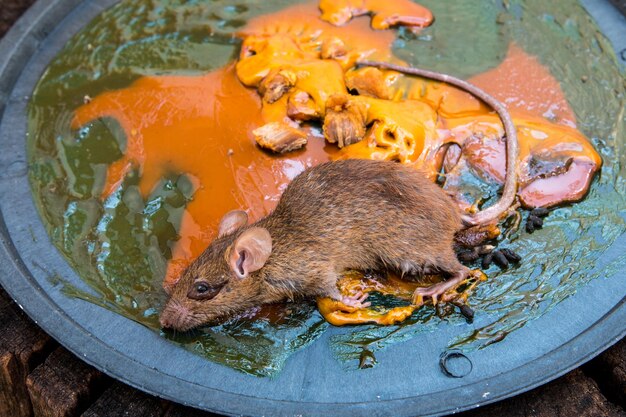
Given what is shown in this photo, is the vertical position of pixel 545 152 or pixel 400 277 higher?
pixel 545 152

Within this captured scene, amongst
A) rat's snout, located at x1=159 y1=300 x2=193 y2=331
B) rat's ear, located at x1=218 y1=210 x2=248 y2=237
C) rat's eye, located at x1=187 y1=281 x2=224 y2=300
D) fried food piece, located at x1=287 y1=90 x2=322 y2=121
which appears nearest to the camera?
rat's snout, located at x1=159 y1=300 x2=193 y2=331

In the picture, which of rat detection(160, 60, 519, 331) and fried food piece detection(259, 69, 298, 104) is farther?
fried food piece detection(259, 69, 298, 104)

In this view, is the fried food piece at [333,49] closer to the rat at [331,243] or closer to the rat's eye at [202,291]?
the rat at [331,243]

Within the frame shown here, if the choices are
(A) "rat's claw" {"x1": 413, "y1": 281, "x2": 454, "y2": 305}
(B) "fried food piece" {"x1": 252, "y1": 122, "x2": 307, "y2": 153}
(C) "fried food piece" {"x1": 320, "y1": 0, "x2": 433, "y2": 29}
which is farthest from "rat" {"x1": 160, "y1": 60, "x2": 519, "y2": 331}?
(C) "fried food piece" {"x1": 320, "y1": 0, "x2": 433, "y2": 29}

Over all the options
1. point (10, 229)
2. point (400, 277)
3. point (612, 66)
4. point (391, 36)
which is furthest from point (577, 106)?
point (10, 229)

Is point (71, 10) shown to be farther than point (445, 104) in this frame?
Yes

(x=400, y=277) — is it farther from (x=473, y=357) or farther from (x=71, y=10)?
(x=71, y=10)

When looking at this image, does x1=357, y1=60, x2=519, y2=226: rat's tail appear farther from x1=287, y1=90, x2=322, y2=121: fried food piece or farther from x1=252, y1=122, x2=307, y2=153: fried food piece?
x1=252, y1=122, x2=307, y2=153: fried food piece
